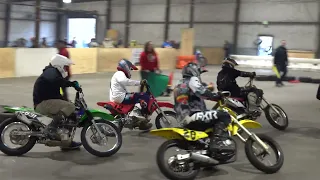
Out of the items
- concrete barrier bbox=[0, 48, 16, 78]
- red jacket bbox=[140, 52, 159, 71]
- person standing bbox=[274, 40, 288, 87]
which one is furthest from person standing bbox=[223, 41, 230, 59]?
red jacket bbox=[140, 52, 159, 71]

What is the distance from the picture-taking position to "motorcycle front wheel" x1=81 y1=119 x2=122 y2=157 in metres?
6.00

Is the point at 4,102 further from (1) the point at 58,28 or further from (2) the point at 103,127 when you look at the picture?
(1) the point at 58,28

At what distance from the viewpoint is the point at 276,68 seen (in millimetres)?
16734

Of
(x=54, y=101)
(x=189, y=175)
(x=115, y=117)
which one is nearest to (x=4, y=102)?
(x=115, y=117)

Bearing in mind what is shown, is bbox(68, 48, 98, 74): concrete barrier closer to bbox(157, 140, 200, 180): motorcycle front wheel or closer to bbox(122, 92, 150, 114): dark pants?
bbox(122, 92, 150, 114): dark pants

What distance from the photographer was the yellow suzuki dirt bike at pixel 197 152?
5.01 m

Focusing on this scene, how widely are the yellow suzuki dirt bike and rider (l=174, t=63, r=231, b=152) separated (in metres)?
0.10

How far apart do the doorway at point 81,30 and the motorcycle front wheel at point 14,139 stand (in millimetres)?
32106

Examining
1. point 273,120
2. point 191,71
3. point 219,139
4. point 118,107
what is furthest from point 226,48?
point 219,139

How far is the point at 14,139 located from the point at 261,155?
3283mm

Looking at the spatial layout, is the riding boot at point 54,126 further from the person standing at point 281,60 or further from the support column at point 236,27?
the support column at point 236,27

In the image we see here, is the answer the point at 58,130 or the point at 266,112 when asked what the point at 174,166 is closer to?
the point at 58,130

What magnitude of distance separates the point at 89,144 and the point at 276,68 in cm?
1212


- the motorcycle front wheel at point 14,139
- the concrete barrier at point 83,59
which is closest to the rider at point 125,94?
the motorcycle front wheel at point 14,139
